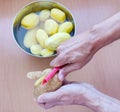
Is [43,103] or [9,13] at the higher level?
[9,13]

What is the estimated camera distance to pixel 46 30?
724 millimetres

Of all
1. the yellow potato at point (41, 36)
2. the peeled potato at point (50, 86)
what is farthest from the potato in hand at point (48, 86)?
the yellow potato at point (41, 36)

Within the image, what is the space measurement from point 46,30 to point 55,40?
6 cm

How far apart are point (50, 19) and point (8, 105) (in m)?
0.25

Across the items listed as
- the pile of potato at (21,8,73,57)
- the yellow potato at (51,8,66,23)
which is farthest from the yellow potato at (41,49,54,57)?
the yellow potato at (51,8,66,23)

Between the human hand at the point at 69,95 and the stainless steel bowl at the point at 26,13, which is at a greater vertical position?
the stainless steel bowl at the point at 26,13

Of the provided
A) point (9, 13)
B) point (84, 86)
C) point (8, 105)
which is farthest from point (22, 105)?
point (9, 13)

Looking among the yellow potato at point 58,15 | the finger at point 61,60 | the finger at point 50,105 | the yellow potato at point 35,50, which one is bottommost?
the finger at point 50,105

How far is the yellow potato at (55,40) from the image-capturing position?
68 centimetres

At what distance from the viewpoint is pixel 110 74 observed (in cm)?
73

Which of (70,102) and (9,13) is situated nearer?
(70,102)

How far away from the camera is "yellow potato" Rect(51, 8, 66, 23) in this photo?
29.1 inches

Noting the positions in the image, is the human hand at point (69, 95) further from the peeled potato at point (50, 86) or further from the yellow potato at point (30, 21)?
the yellow potato at point (30, 21)

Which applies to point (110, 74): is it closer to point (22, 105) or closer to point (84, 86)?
point (84, 86)
